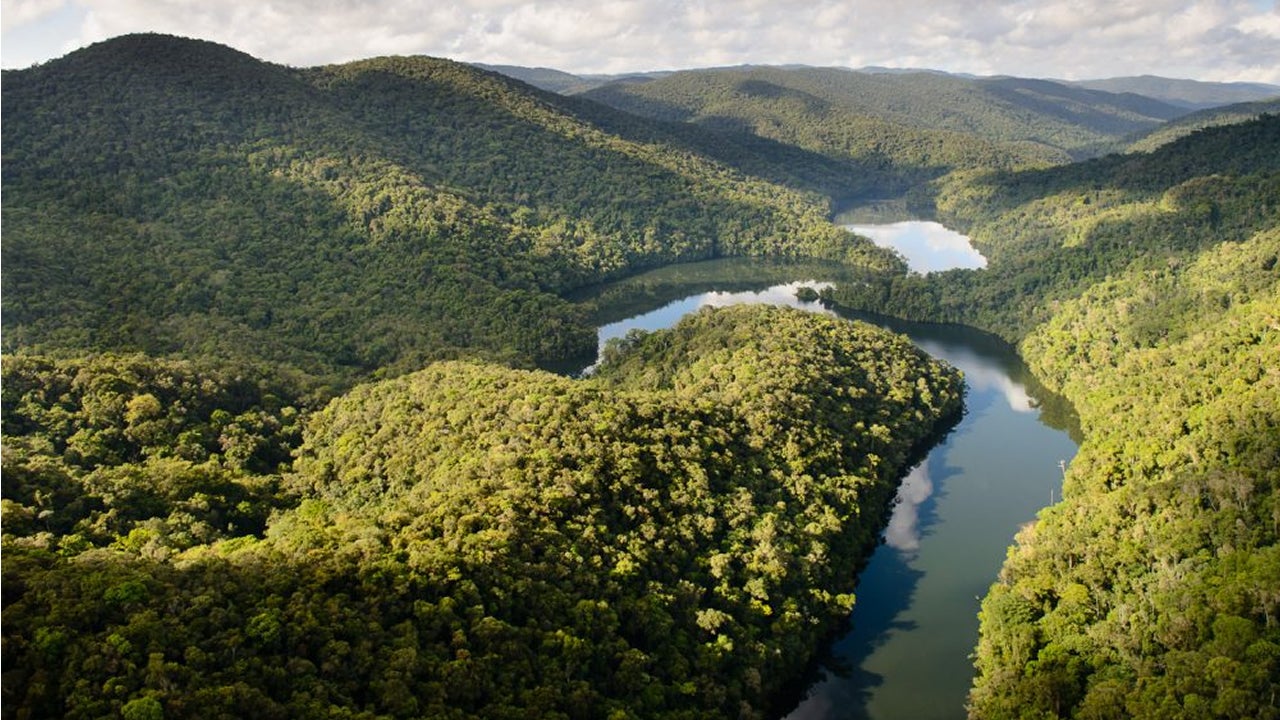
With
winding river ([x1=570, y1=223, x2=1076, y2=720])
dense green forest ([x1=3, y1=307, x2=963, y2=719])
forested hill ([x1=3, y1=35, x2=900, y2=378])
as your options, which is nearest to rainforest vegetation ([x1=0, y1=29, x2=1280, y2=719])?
dense green forest ([x1=3, y1=307, x2=963, y2=719])

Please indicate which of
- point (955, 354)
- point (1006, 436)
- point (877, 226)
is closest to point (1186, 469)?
point (1006, 436)

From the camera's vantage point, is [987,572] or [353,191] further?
[353,191]

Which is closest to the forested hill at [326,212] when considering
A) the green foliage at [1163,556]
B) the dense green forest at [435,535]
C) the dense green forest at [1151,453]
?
the dense green forest at [435,535]

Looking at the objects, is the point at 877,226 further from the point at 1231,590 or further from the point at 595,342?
the point at 1231,590

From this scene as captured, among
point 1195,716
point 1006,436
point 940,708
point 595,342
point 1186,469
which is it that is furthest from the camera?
point 595,342

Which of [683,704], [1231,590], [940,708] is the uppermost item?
[1231,590]

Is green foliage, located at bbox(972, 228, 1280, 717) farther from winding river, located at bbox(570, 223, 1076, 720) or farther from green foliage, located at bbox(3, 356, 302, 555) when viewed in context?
green foliage, located at bbox(3, 356, 302, 555)
